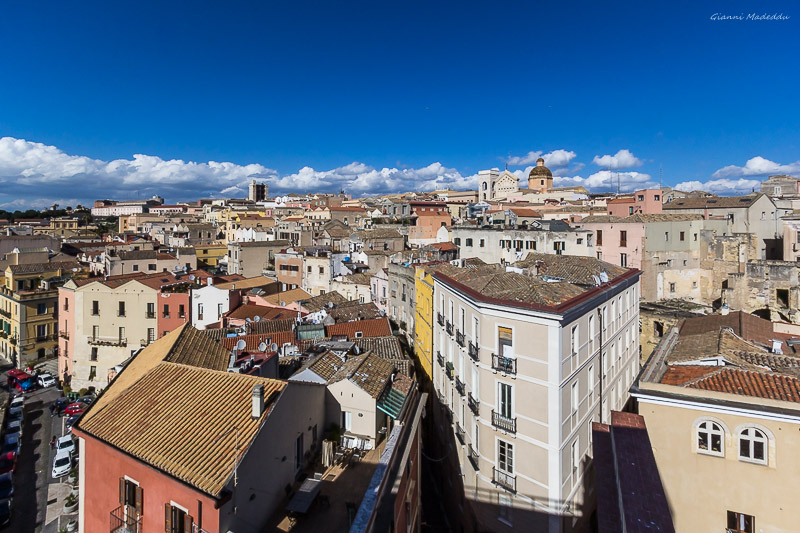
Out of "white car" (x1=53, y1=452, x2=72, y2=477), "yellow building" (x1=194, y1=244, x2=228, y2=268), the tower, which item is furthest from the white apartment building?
the tower

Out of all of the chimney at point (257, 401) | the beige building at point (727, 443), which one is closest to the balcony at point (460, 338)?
the beige building at point (727, 443)

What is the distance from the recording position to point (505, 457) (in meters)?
16.4

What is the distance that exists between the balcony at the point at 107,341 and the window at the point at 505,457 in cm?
2983

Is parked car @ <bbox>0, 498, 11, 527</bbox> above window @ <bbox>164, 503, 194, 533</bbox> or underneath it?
underneath

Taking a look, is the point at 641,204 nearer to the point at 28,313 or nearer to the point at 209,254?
the point at 209,254

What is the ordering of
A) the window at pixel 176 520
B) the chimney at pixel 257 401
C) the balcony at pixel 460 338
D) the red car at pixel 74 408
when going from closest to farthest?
1. the window at pixel 176 520
2. the chimney at pixel 257 401
3. the balcony at pixel 460 338
4. the red car at pixel 74 408

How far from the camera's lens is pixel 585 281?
20.8m

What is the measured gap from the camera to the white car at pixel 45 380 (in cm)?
3781

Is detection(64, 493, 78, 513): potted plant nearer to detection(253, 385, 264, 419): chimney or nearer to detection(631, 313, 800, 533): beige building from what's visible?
detection(253, 385, 264, 419): chimney

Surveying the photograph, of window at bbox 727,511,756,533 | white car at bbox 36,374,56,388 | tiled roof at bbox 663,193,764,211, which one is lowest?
white car at bbox 36,374,56,388

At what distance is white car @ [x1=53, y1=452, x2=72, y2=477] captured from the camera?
81.4 ft

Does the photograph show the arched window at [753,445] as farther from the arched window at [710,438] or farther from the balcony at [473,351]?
the balcony at [473,351]

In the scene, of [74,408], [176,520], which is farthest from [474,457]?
[74,408]

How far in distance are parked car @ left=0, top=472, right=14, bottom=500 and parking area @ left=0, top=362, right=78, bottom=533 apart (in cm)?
29
